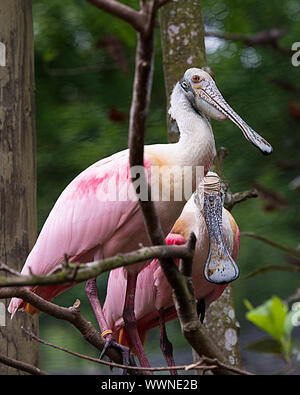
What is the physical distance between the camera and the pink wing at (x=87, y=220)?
8.69 ft

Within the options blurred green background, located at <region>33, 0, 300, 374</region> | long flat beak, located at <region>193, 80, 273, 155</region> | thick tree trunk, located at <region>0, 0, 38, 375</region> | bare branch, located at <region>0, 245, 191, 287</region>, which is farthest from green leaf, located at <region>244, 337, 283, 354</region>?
blurred green background, located at <region>33, 0, 300, 374</region>

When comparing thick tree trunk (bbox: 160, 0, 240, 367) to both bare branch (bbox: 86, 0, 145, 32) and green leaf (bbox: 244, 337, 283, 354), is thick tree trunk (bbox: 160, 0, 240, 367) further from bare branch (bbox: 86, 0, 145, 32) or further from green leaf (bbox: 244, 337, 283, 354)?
bare branch (bbox: 86, 0, 145, 32)

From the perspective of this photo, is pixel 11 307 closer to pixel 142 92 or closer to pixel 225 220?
pixel 225 220

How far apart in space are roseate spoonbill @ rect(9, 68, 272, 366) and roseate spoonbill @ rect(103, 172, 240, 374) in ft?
0.61

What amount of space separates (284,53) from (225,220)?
5.56ft

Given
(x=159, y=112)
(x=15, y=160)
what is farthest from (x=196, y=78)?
(x=159, y=112)

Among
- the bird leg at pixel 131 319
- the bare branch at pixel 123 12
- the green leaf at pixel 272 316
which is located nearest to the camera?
the bare branch at pixel 123 12

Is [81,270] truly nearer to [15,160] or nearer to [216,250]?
[216,250]

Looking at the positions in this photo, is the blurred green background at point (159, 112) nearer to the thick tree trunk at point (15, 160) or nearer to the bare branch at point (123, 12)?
the thick tree trunk at point (15, 160)

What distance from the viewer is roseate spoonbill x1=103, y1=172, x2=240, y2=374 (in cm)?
274

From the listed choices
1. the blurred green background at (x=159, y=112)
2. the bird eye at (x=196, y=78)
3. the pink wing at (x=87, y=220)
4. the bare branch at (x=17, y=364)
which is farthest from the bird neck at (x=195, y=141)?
→ the blurred green background at (x=159, y=112)

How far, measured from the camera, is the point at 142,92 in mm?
1368

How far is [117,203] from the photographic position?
2.65m

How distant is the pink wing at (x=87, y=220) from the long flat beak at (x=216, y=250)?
27 centimetres
